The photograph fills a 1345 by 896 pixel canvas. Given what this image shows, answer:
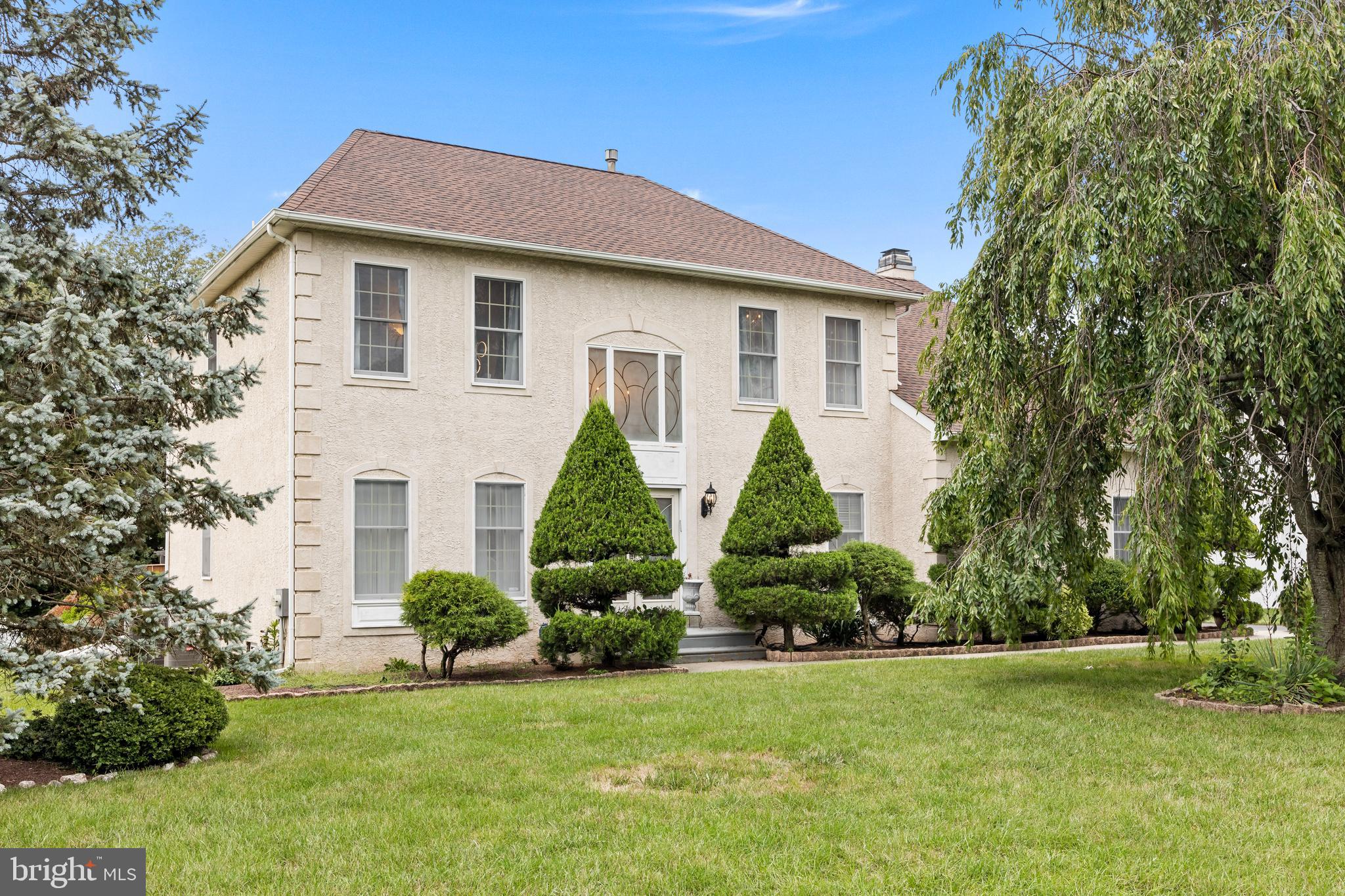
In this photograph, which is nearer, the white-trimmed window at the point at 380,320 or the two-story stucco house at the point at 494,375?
the two-story stucco house at the point at 494,375

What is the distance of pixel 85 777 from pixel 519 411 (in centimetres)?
832

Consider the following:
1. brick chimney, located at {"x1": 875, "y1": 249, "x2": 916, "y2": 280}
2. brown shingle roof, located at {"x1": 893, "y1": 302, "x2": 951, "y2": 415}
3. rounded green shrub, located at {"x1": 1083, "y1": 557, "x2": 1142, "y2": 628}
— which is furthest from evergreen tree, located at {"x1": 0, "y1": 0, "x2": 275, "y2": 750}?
brick chimney, located at {"x1": 875, "y1": 249, "x2": 916, "y2": 280}

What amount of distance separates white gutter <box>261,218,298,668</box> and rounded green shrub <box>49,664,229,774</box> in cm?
543

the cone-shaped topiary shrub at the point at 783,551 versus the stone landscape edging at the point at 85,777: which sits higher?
the cone-shaped topiary shrub at the point at 783,551

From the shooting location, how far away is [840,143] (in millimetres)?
18547

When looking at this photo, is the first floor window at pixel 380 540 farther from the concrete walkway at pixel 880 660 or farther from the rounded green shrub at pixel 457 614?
the concrete walkway at pixel 880 660

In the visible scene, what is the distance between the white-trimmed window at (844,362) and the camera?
688 inches

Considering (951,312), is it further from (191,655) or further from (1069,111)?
(191,655)

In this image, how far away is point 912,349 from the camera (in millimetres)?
20359

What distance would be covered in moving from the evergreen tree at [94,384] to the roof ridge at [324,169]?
5.57 meters

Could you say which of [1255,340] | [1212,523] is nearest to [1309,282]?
[1255,340]

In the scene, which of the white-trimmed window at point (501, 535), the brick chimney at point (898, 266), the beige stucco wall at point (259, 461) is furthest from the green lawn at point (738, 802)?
the brick chimney at point (898, 266)

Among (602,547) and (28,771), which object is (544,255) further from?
(28,771)

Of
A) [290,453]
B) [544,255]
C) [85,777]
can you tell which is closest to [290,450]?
[290,453]
